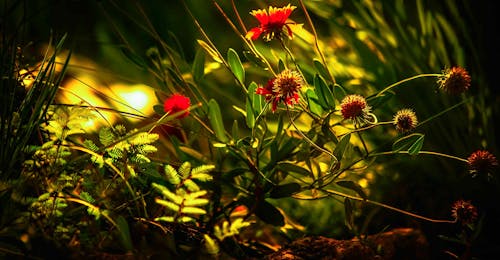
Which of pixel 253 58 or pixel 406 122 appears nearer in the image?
pixel 406 122

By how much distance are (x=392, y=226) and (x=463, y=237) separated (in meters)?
0.23

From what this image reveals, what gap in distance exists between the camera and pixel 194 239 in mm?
806

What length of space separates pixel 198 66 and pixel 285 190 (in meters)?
0.30

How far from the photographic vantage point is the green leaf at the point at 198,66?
37.6 inches

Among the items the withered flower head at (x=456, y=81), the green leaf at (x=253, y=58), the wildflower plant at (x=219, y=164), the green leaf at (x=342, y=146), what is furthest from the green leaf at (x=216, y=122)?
the withered flower head at (x=456, y=81)

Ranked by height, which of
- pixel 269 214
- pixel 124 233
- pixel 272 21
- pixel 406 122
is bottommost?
pixel 124 233

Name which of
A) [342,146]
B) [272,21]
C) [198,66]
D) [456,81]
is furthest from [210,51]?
[456,81]

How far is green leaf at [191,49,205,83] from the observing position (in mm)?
955

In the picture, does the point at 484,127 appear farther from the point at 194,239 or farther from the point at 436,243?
the point at 194,239

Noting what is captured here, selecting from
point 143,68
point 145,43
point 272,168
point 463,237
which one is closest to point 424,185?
point 463,237

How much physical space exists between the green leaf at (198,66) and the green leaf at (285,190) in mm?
272

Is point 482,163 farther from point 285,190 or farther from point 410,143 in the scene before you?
point 285,190

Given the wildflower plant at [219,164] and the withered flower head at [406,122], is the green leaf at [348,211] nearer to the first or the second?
the wildflower plant at [219,164]

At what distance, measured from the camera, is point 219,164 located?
36.9 inches
